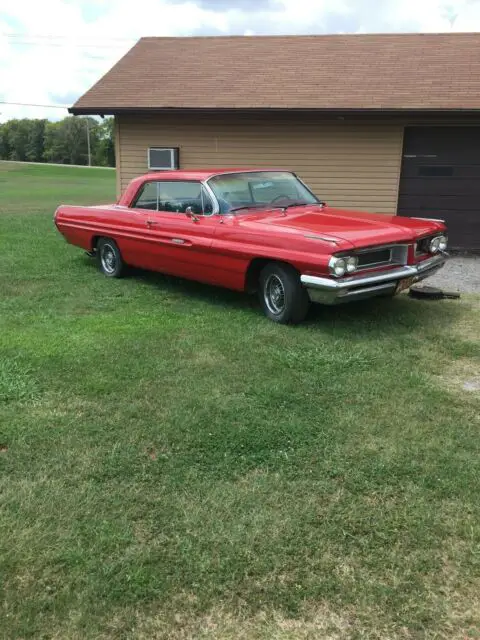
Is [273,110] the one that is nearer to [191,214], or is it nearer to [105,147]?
[191,214]

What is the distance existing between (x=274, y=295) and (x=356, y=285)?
952 millimetres

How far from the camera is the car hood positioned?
544 centimetres

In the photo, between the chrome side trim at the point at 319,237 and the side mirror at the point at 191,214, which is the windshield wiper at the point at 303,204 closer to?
the side mirror at the point at 191,214

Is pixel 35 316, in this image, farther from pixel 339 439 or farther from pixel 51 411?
pixel 339 439

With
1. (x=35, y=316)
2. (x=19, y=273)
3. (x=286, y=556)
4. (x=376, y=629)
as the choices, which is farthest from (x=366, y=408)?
(x=19, y=273)

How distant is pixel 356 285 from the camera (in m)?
5.37

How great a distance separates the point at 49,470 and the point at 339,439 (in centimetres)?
166

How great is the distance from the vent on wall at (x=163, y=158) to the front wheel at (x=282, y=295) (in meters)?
6.55

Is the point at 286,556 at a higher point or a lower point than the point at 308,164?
lower

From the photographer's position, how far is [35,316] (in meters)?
6.27

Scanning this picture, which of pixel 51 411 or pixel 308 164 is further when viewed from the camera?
pixel 308 164

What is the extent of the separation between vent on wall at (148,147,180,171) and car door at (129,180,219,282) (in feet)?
15.2

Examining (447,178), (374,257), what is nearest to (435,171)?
(447,178)

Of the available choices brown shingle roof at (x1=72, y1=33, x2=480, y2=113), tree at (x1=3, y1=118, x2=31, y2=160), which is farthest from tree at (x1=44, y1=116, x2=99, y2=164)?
brown shingle roof at (x1=72, y1=33, x2=480, y2=113)
